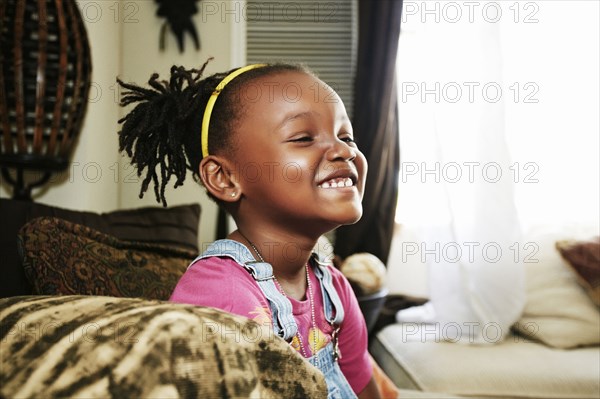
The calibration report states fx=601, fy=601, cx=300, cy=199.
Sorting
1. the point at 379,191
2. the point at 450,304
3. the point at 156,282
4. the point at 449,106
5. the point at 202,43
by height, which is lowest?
the point at 450,304

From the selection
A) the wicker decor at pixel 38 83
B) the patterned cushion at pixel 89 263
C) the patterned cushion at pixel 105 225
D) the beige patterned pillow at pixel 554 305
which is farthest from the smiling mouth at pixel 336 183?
the beige patterned pillow at pixel 554 305

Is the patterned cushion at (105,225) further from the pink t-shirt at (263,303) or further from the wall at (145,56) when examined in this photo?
the wall at (145,56)

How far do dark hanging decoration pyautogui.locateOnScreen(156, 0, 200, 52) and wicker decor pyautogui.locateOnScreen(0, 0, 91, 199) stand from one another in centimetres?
73

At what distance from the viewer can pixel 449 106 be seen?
2.13m

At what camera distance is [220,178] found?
43.5 inches

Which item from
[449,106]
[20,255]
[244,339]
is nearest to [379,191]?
[449,106]

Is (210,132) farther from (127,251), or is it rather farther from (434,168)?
(434,168)

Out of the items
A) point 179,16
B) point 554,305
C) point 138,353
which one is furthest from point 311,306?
point 179,16

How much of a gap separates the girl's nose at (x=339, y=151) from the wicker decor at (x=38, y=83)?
108 cm

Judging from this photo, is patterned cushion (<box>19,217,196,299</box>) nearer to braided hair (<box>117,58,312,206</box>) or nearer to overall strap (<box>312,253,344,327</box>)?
braided hair (<box>117,58,312,206</box>)

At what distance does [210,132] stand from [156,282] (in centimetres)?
33

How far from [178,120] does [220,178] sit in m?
0.14

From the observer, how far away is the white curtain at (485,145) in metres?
2.07

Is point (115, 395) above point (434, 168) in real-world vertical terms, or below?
below
